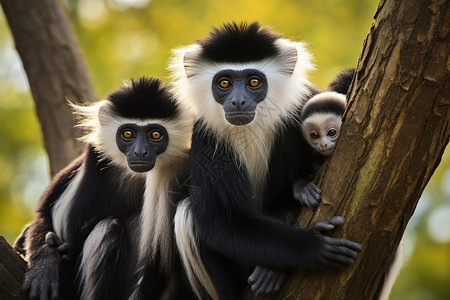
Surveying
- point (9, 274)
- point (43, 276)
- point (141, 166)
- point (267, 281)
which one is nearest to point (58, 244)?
point (43, 276)

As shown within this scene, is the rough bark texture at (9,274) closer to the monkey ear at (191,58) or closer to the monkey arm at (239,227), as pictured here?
the monkey arm at (239,227)

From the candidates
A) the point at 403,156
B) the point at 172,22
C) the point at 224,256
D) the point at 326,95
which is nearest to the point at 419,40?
the point at 403,156

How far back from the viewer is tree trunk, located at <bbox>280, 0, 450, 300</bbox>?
347 centimetres

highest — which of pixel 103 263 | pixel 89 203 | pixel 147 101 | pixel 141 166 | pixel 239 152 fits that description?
pixel 147 101

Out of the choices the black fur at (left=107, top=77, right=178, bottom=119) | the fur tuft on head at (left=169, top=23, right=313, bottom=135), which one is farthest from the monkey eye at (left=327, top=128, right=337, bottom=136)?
the black fur at (left=107, top=77, right=178, bottom=119)

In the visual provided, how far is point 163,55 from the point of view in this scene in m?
12.0

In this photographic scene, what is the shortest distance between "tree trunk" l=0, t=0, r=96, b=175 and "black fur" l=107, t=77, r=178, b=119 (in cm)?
156

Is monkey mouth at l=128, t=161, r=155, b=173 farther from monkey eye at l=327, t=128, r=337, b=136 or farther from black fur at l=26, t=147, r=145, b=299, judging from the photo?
monkey eye at l=327, t=128, r=337, b=136

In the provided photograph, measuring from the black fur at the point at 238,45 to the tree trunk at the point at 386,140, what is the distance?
1037 mm

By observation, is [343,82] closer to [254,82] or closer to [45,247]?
[254,82]

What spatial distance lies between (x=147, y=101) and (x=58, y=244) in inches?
58.0

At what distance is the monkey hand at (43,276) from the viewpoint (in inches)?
181

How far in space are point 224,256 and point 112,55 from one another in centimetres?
903

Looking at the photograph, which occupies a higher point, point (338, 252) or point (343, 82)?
point (343, 82)
